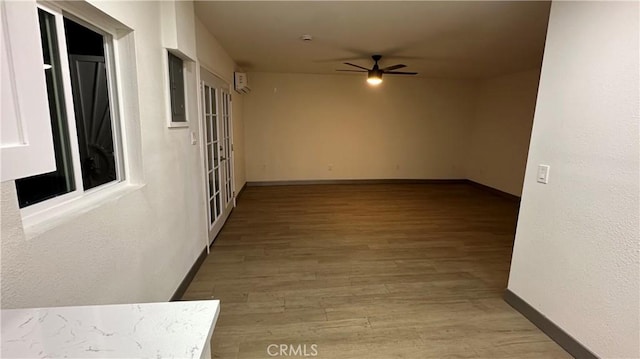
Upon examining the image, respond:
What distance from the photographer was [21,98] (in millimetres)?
676

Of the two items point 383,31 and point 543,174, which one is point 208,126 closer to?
point 383,31

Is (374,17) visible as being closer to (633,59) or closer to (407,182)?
(633,59)

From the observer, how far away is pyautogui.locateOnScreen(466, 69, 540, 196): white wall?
18.4ft

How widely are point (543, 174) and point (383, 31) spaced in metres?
2.22

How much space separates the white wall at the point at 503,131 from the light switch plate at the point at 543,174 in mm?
4036

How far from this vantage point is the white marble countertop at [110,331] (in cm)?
74

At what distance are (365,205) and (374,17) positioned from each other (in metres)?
3.19

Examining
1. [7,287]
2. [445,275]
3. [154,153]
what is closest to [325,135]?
[445,275]

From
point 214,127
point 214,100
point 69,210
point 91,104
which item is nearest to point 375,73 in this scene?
point 214,100

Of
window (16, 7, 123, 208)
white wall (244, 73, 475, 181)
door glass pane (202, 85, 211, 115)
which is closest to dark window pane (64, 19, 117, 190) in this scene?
window (16, 7, 123, 208)

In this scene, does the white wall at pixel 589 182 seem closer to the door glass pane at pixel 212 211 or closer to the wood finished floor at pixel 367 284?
the wood finished floor at pixel 367 284

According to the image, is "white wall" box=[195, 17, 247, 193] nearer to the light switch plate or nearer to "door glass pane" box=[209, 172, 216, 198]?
"door glass pane" box=[209, 172, 216, 198]

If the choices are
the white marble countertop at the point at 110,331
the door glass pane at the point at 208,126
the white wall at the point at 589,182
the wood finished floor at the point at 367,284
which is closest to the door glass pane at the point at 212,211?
the wood finished floor at the point at 367,284

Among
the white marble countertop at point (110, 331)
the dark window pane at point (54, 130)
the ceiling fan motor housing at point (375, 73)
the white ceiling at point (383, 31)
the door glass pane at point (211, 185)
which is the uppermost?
the white ceiling at point (383, 31)
